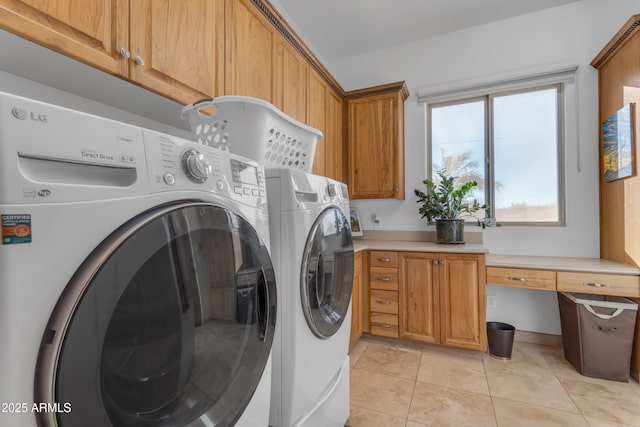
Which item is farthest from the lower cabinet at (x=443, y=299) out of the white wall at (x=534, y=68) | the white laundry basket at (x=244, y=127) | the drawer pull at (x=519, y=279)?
the white laundry basket at (x=244, y=127)

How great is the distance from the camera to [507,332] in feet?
7.15

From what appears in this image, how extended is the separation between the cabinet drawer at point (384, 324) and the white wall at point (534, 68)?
92 centimetres

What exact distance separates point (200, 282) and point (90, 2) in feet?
3.24

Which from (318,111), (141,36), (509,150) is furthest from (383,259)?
(141,36)

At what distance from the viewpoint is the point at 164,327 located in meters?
0.54

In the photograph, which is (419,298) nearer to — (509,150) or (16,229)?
(509,150)

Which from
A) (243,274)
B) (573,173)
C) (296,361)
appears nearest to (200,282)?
(243,274)

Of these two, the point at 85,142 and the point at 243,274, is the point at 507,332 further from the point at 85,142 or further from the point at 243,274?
the point at 85,142

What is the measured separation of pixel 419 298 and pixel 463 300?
1.05 ft

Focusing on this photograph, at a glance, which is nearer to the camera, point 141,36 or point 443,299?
point 141,36

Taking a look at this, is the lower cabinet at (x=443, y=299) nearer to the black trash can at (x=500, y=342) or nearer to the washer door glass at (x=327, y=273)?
the black trash can at (x=500, y=342)

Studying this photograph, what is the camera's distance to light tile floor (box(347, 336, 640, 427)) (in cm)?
154

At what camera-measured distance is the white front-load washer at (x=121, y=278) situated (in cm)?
36

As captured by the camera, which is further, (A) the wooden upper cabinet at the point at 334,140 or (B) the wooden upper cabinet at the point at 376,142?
(B) the wooden upper cabinet at the point at 376,142
